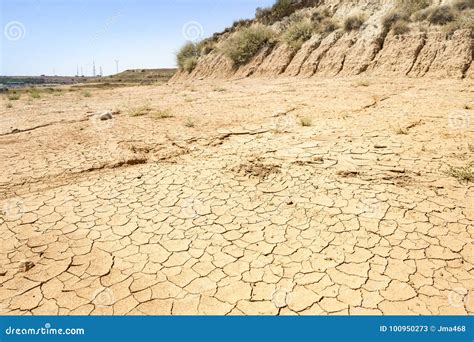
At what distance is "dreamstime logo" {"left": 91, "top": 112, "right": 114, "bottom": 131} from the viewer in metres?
7.07

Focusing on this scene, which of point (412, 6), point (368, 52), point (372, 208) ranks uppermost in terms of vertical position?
point (412, 6)

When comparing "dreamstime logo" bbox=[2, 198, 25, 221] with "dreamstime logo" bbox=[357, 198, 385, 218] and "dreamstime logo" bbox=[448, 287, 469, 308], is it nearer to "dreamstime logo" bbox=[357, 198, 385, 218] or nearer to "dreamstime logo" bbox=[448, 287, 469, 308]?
"dreamstime logo" bbox=[357, 198, 385, 218]

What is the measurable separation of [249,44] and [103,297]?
15.1 m

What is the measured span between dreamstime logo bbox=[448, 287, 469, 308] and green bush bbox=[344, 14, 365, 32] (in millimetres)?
12382

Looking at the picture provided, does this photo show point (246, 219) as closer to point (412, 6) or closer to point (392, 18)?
point (392, 18)

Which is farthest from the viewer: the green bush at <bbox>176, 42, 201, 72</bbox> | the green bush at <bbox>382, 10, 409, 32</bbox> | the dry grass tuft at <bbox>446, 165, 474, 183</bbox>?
the green bush at <bbox>176, 42, 201, 72</bbox>

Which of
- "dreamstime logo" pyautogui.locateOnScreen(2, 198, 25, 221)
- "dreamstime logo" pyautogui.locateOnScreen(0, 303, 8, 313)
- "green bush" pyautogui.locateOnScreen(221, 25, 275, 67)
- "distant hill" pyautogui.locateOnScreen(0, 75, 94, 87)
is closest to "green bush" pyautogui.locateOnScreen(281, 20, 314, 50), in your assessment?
"green bush" pyautogui.locateOnScreen(221, 25, 275, 67)

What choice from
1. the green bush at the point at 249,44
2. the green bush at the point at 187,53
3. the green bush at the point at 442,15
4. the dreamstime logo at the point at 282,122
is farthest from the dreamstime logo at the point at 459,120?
the green bush at the point at 187,53

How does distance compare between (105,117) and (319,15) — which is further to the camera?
(319,15)

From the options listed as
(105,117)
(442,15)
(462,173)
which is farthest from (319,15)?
(462,173)

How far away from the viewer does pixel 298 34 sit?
14.3 meters
